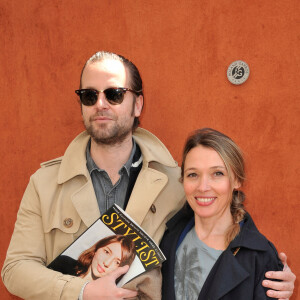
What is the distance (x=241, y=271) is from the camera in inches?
58.7

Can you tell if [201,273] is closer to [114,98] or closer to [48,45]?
[114,98]

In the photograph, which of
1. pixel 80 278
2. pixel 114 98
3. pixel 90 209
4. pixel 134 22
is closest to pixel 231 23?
pixel 134 22

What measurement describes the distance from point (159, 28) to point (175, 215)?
1292 millimetres

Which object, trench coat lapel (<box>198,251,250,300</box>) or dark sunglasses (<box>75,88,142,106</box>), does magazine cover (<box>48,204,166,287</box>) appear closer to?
trench coat lapel (<box>198,251,250,300</box>)

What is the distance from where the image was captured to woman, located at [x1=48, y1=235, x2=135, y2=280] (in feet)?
5.29

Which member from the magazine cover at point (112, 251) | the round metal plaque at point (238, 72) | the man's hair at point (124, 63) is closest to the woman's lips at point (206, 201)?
the magazine cover at point (112, 251)

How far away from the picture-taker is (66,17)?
2619 mm

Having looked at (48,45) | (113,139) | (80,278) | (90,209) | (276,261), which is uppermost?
(48,45)

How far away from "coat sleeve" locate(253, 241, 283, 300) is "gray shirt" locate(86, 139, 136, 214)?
0.74 metres

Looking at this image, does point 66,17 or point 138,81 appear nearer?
point 138,81

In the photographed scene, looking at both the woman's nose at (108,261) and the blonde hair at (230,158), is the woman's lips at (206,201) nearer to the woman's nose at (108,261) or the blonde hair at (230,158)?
the blonde hair at (230,158)

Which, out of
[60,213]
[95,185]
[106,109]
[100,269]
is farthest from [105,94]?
[100,269]

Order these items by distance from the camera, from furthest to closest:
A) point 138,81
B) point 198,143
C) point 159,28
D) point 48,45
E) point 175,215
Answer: point 48,45, point 159,28, point 138,81, point 175,215, point 198,143

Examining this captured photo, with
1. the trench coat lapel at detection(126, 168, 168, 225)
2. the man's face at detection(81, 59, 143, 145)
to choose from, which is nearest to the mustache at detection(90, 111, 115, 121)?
the man's face at detection(81, 59, 143, 145)
